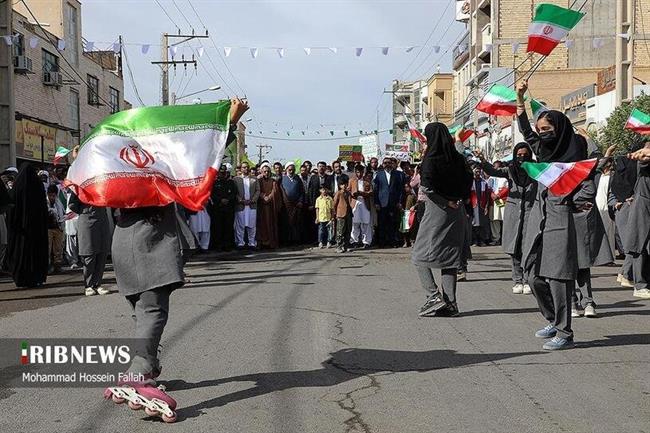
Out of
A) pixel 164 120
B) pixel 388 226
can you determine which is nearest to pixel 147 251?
pixel 164 120

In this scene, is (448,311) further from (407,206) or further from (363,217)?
(407,206)

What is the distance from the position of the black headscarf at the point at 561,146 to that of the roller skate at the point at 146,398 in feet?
12.4

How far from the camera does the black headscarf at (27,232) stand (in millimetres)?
11359

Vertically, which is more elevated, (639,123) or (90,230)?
(639,123)

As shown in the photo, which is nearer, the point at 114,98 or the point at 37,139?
the point at 37,139

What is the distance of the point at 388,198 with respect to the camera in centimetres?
1792

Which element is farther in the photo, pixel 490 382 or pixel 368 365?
pixel 368 365

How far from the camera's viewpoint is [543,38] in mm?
8969

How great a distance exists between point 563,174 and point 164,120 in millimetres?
3313

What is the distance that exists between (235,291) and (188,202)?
5.81m

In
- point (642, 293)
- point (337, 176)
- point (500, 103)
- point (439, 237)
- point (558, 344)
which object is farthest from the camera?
point (337, 176)

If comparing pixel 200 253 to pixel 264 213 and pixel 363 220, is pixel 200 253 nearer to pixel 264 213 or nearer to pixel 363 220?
pixel 264 213

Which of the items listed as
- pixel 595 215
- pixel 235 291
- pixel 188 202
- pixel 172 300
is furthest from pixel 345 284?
pixel 188 202

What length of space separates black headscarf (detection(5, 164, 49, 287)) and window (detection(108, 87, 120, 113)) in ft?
99.8
